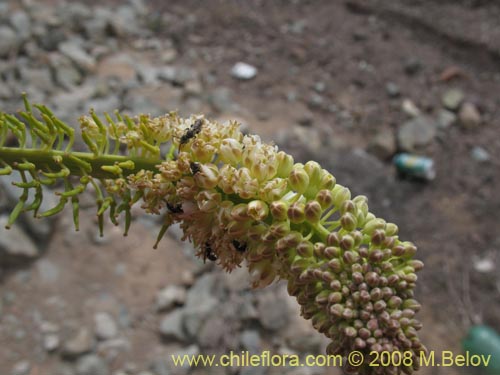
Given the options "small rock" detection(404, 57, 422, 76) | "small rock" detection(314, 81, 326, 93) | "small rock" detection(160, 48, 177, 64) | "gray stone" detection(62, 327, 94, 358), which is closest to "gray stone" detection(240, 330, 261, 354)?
"gray stone" detection(62, 327, 94, 358)

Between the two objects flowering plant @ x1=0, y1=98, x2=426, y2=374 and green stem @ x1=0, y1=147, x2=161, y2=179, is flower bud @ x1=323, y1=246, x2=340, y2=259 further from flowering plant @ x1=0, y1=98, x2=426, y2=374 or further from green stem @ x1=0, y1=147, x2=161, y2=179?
green stem @ x1=0, y1=147, x2=161, y2=179

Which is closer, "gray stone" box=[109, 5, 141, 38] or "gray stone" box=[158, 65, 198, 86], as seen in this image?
"gray stone" box=[158, 65, 198, 86]

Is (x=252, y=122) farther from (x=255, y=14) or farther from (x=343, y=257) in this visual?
(x=343, y=257)

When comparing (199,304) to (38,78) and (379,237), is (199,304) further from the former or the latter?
(38,78)

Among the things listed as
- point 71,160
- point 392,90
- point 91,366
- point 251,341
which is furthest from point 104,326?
point 392,90

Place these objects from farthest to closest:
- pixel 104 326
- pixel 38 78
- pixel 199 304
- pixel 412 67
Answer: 1. pixel 412 67
2. pixel 38 78
3. pixel 199 304
4. pixel 104 326

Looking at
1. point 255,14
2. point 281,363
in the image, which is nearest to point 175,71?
point 255,14
